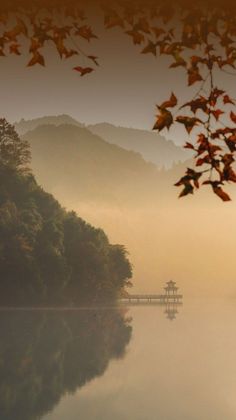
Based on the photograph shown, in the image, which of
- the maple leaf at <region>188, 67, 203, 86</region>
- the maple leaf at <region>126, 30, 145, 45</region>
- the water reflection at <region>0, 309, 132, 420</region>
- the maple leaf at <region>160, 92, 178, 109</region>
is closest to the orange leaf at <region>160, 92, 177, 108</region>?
the maple leaf at <region>160, 92, 178, 109</region>

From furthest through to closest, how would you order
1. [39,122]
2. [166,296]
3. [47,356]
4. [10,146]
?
[39,122], [166,296], [10,146], [47,356]

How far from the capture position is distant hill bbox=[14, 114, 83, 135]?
126344 mm

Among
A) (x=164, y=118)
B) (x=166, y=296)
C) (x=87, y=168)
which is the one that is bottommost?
(x=164, y=118)

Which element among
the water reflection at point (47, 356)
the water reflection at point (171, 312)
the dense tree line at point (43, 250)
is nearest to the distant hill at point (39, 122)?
the water reflection at point (171, 312)

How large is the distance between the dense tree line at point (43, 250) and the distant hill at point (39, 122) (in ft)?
291

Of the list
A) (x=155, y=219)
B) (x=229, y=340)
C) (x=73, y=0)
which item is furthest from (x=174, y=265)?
(x=73, y=0)

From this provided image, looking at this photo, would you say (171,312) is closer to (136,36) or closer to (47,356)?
(47,356)

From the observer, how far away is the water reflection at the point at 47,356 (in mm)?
9938

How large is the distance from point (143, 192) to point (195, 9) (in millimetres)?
101965

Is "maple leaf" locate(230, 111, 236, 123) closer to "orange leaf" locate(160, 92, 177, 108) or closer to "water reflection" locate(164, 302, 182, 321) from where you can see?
"orange leaf" locate(160, 92, 177, 108)

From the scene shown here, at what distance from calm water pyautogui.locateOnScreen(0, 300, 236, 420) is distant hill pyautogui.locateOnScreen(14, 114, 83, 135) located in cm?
10470

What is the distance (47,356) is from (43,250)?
15.5 metres

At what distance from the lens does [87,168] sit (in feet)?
328

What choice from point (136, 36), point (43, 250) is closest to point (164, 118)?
point (136, 36)
